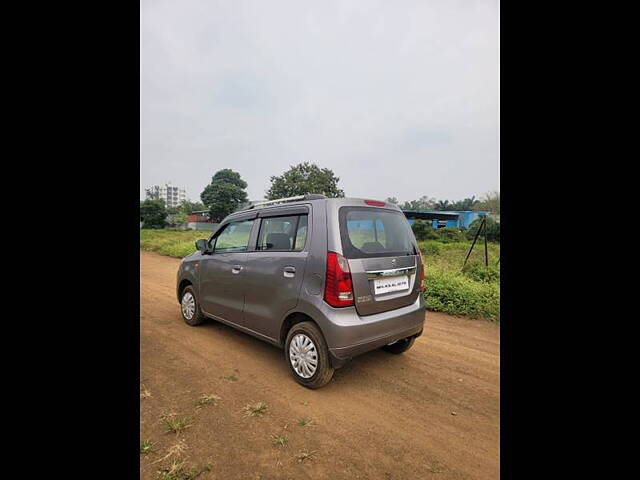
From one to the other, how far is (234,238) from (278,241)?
932mm

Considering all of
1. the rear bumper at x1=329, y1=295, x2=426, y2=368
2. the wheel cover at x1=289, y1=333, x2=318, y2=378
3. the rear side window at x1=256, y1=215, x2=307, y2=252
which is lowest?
the wheel cover at x1=289, y1=333, x2=318, y2=378

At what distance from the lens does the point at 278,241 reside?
3.28 metres

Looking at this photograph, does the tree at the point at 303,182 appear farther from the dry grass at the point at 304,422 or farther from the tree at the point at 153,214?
the dry grass at the point at 304,422

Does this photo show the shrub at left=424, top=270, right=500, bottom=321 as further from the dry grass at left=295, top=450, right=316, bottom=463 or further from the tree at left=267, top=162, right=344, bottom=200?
the tree at left=267, top=162, right=344, bottom=200

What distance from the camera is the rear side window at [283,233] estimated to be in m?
3.04

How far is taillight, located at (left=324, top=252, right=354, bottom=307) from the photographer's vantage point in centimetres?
262

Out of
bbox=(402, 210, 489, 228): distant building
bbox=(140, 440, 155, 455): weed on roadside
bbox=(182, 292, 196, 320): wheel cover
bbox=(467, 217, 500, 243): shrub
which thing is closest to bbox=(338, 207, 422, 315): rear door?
bbox=(140, 440, 155, 455): weed on roadside

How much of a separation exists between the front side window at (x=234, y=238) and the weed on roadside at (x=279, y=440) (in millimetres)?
2040

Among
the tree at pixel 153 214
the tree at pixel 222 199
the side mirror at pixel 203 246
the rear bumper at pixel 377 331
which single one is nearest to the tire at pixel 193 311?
the side mirror at pixel 203 246

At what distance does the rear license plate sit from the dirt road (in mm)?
939

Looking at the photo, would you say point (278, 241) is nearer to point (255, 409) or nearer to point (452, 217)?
→ point (255, 409)
